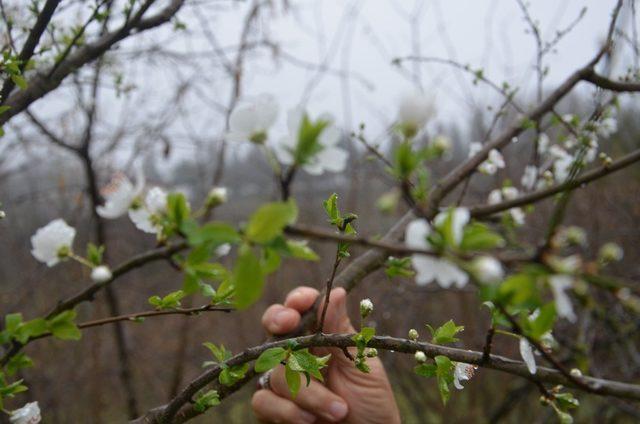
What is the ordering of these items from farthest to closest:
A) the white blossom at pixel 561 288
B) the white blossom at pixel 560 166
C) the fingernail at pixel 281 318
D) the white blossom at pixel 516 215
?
1. the white blossom at pixel 560 166
2. the white blossom at pixel 516 215
3. the fingernail at pixel 281 318
4. the white blossom at pixel 561 288

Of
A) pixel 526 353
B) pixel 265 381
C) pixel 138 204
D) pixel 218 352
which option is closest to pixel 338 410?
pixel 265 381

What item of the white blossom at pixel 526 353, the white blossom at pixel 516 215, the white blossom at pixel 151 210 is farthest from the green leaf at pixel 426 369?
the white blossom at pixel 516 215

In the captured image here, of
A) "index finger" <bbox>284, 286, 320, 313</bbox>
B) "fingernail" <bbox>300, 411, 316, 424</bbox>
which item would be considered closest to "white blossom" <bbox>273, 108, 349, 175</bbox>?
"index finger" <bbox>284, 286, 320, 313</bbox>

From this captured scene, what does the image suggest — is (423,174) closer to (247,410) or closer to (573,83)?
(573,83)

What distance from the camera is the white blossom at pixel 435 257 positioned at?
0.46 meters

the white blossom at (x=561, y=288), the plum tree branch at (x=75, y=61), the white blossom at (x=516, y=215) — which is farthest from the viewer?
the white blossom at (x=516, y=215)

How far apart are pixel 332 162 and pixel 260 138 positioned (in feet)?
0.26

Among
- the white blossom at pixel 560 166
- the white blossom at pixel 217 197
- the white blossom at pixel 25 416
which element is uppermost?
the white blossom at pixel 560 166

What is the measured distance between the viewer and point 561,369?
59 centimetres

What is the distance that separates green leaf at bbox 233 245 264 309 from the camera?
0.46m

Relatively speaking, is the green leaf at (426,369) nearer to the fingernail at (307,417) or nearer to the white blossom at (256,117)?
the white blossom at (256,117)

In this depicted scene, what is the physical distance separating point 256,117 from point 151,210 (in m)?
0.17

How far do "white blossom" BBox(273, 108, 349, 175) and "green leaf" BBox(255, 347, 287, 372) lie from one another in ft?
1.38

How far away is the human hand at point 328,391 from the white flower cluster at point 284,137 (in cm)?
88
